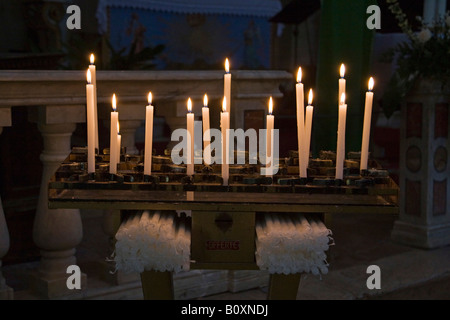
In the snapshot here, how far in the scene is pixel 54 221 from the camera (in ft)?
12.6

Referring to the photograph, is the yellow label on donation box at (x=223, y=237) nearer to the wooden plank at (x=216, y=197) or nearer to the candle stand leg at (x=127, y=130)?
the wooden plank at (x=216, y=197)

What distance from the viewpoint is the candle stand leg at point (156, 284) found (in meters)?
2.19

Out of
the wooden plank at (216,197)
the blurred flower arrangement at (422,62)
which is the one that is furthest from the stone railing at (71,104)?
the blurred flower arrangement at (422,62)

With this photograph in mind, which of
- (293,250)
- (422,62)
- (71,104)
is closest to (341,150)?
(293,250)

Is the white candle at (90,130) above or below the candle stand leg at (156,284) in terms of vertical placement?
above

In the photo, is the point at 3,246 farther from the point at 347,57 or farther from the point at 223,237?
the point at 347,57

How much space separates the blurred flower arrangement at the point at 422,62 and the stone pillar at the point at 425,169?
10cm

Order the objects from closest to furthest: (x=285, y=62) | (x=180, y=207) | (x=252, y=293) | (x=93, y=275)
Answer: (x=180, y=207) → (x=93, y=275) → (x=252, y=293) → (x=285, y=62)

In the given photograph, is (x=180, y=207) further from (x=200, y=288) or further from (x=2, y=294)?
(x=200, y=288)

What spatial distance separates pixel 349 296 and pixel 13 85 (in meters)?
2.51

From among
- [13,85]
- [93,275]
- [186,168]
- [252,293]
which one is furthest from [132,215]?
[252,293]

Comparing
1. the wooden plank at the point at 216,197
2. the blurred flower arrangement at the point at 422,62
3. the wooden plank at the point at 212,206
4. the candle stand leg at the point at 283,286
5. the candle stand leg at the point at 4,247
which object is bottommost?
the candle stand leg at the point at 4,247

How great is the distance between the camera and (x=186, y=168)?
2252 millimetres

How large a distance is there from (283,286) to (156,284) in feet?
1.28
